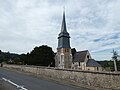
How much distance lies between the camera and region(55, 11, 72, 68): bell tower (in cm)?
7878

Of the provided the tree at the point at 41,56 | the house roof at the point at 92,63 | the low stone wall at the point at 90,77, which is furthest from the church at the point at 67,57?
the low stone wall at the point at 90,77

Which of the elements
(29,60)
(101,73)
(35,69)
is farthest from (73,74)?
(29,60)

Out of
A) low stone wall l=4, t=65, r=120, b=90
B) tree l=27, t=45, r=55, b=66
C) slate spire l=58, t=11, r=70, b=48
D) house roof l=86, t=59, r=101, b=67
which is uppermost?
slate spire l=58, t=11, r=70, b=48

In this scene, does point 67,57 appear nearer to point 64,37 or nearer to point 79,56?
point 79,56

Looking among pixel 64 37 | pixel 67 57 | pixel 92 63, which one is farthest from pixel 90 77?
pixel 67 57

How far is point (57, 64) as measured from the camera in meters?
80.8

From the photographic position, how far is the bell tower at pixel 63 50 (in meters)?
78.8

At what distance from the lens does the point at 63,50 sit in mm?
78938

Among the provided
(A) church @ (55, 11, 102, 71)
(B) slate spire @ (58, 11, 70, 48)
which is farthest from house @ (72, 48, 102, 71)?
(B) slate spire @ (58, 11, 70, 48)

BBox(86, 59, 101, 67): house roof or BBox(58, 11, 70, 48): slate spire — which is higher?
BBox(58, 11, 70, 48): slate spire

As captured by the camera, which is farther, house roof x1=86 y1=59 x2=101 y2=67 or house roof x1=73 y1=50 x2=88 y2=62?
house roof x1=73 y1=50 x2=88 y2=62

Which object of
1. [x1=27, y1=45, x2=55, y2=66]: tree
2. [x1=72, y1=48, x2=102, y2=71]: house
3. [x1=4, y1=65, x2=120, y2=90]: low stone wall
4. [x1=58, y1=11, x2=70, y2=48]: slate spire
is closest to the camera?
[x1=4, y1=65, x2=120, y2=90]: low stone wall

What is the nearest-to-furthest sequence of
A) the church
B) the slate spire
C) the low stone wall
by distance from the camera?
the low stone wall, the church, the slate spire

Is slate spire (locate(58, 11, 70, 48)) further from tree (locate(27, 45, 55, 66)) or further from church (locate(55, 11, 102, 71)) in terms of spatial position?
tree (locate(27, 45, 55, 66))
